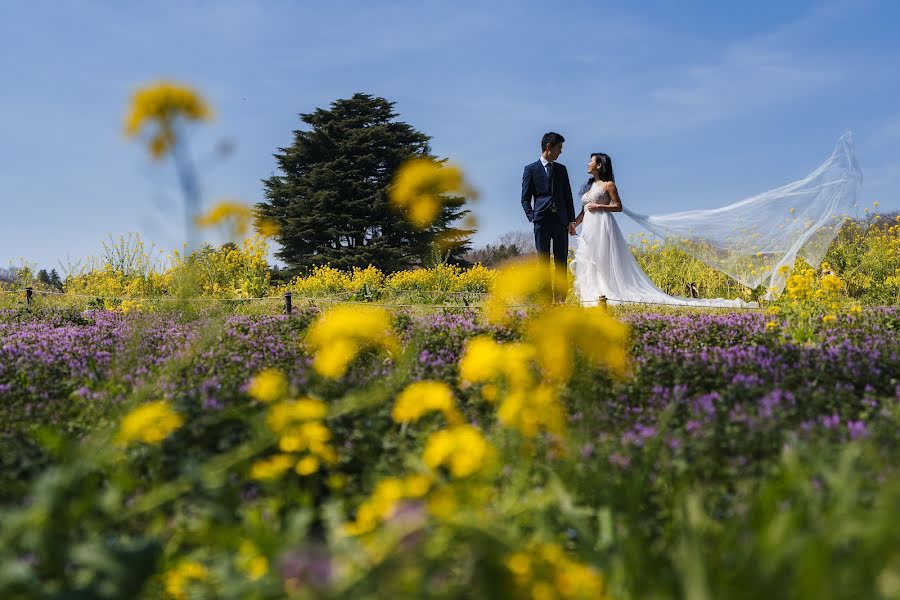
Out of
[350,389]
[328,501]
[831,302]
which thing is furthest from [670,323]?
[328,501]

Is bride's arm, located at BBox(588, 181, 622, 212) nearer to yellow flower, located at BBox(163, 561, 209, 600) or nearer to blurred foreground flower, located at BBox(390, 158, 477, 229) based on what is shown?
blurred foreground flower, located at BBox(390, 158, 477, 229)

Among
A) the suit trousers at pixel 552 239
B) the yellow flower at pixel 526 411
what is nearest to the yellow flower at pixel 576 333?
the yellow flower at pixel 526 411

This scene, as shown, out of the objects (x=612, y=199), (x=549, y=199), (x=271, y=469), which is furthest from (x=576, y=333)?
(x=612, y=199)

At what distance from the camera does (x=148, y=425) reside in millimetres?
2783

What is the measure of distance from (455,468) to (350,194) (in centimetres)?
2262

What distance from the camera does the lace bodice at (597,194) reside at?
10617 mm

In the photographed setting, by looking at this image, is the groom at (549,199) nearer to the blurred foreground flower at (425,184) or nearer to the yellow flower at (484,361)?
the blurred foreground flower at (425,184)

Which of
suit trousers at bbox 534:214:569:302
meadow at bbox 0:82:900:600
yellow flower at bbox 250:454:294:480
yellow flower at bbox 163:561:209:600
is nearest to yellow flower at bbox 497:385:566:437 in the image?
meadow at bbox 0:82:900:600

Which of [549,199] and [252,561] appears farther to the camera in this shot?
[549,199]

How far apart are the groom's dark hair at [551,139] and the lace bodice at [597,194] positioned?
1.87m

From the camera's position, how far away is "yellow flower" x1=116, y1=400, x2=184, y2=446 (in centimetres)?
265

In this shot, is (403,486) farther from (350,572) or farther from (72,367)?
(72,367)

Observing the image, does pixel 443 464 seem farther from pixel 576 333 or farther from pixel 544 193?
pixel 544 193

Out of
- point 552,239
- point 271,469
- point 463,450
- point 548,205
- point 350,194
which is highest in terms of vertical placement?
point 350,194
